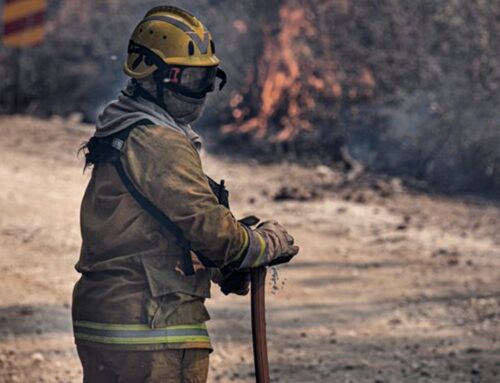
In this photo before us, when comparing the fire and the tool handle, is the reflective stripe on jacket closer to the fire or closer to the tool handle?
the tool handle

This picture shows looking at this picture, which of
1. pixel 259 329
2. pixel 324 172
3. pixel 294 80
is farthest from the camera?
pixel 294 80

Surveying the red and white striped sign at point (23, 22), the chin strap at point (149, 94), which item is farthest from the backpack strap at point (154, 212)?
the red and white striped sign at point (23, 22)

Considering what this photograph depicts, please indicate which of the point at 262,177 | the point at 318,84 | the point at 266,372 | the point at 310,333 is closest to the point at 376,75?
the point at 318,84

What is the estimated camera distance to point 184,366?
3.57 meters

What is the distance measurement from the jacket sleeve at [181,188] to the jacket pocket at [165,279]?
0.12 metres

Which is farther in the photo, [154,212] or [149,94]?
[149,94]

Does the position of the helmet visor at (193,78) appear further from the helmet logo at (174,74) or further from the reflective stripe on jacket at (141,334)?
the reflective stripe on jacket at (141,334)

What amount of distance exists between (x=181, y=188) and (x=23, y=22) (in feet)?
36.9

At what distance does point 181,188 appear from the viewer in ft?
11.1

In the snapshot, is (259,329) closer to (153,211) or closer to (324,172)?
(153,211)

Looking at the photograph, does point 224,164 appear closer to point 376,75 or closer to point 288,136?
point 288,136

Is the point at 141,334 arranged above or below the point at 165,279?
below

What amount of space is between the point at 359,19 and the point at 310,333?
5.89m

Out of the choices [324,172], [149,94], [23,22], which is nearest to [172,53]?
[149,94]
